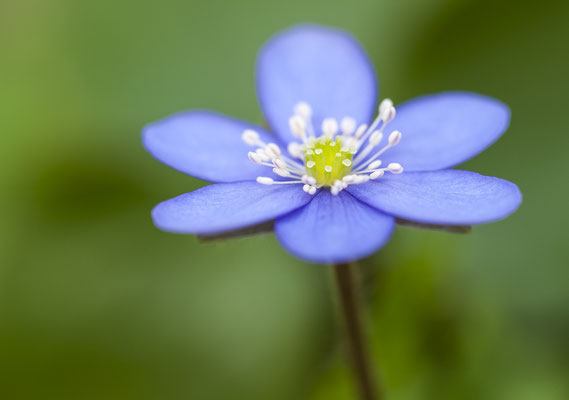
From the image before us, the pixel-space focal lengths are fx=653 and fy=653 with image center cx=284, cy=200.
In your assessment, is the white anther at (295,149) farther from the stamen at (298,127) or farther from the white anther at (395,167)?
the white anther at (395,167)

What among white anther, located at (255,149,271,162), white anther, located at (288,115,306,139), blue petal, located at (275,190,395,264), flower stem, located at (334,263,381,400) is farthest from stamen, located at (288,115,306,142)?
flower stem, located at (334,263,381,400)

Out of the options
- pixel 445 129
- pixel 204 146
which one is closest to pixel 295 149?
pixel 204 146

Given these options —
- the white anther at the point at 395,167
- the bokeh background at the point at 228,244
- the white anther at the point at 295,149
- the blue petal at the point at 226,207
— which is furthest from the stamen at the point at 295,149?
the bokeh background at the point at 228,244

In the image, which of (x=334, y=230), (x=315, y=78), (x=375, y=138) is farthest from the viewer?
(x=315, y=78)

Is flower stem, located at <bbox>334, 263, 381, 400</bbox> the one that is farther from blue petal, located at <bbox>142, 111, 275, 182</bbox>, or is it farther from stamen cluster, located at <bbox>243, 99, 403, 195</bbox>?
blue petal, located at <bbox>142, 111, 275, 182</bbox>

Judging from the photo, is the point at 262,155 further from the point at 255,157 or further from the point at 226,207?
the point at 226,207

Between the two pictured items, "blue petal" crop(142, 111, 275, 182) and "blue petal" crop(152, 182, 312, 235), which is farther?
"blue petal" crop(142, 111, 275, 182)
